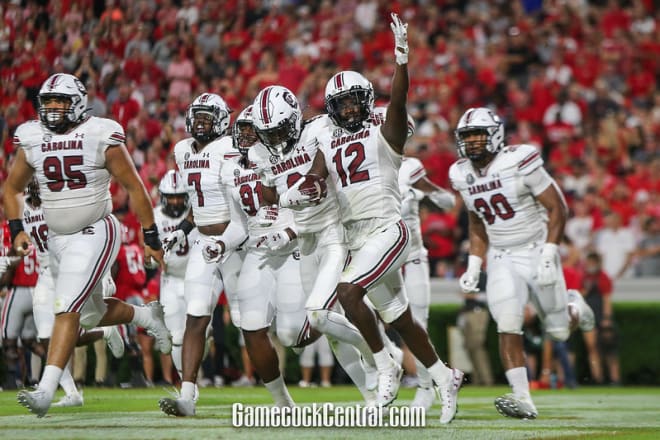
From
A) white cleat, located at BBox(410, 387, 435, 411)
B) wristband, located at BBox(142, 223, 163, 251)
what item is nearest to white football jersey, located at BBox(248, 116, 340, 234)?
wristband, located at BBox(142, 223, 163, 251)

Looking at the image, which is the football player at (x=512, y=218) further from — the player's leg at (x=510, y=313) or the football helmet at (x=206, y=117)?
the football helmet at (x=206, y=117)

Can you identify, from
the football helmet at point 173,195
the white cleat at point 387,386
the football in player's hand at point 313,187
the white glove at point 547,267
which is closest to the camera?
the football in player's hand at point 313,187

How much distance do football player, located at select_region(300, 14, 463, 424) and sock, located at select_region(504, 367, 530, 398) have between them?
63cm

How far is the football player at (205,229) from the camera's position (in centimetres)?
768

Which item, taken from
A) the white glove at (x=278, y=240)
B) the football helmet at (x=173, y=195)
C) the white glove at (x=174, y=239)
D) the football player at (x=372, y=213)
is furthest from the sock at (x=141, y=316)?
the football player at (x=372, y=213)

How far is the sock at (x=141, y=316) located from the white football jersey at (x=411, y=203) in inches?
88.5

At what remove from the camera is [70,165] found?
7.15m

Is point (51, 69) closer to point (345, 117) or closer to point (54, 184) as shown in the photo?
point (54, 184)

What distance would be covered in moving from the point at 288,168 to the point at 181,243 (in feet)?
4.04

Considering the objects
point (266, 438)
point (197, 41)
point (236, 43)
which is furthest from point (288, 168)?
point (236, 43)

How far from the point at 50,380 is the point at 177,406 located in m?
0.84

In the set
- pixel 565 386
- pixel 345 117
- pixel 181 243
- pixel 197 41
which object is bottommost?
pixel 565 386

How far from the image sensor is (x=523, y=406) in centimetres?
737

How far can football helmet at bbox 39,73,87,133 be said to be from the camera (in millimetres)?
7168
